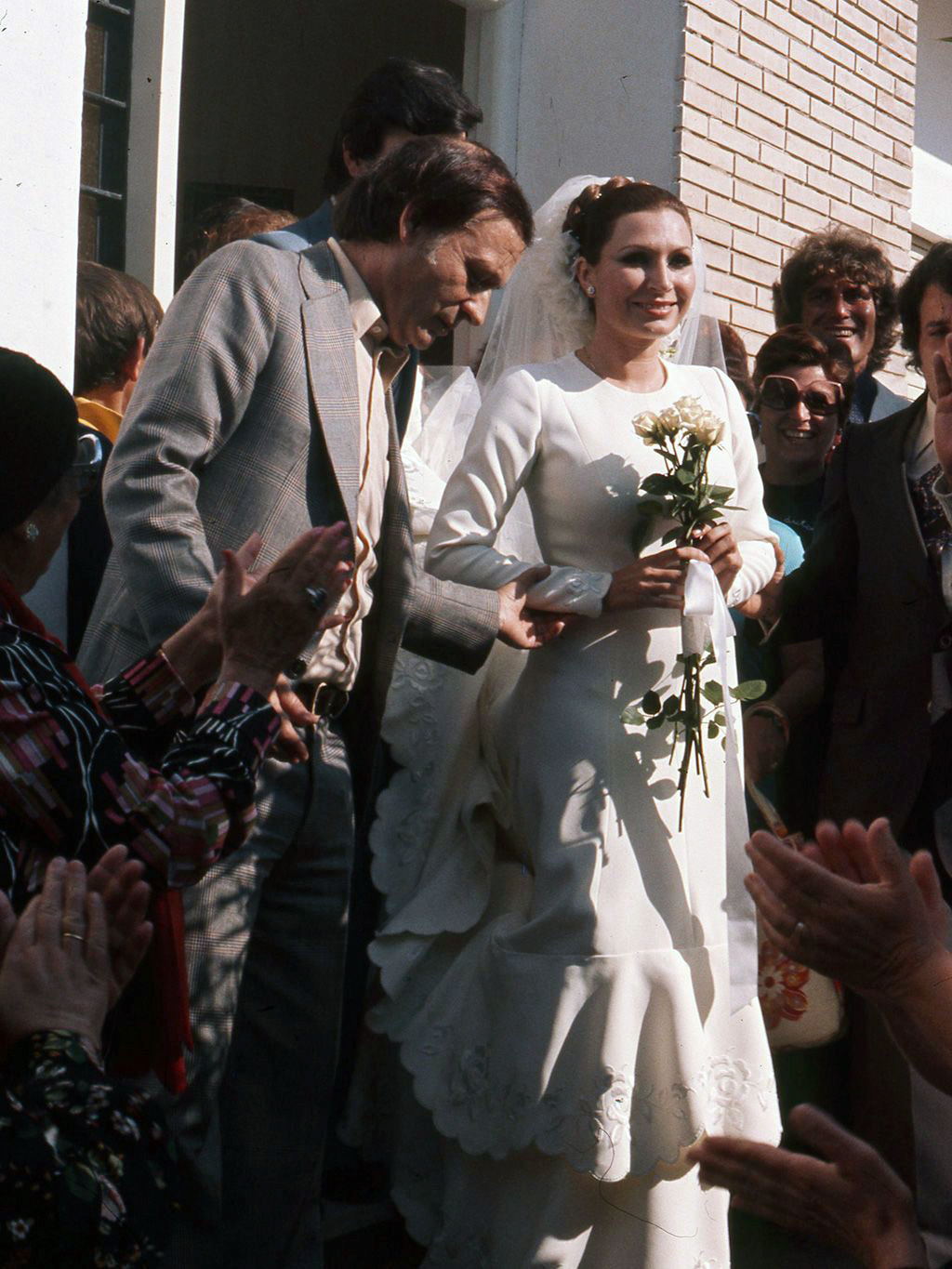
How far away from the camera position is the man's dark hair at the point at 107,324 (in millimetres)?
4016

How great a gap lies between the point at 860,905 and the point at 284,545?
5.15 ft

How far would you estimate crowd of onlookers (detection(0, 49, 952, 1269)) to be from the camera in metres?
1.89

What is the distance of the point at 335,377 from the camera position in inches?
131

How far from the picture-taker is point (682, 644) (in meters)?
3.89

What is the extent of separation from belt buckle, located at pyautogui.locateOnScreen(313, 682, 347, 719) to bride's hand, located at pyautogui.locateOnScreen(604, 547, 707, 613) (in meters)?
0.70

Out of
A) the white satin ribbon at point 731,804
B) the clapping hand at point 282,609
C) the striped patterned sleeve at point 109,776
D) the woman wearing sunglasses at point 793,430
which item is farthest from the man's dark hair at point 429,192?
the woman wearing sunglasses at point 793,430

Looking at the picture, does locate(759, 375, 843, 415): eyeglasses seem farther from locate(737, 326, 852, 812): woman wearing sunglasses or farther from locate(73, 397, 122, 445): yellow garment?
locate(73, 397, 122, 445): yellow garment

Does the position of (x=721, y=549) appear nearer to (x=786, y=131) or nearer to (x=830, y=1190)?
(x=830, y=1190)

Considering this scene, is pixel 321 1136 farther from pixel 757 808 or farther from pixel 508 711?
pixel 757 808

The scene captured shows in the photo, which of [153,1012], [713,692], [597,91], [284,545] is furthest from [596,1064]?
[597,91]

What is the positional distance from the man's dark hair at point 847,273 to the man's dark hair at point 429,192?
7.15ft

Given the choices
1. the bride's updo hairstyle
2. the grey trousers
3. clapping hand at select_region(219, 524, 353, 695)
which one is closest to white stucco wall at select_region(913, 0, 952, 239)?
the bride's updo hairstyle

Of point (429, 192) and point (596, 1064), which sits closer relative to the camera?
point (429, 192)

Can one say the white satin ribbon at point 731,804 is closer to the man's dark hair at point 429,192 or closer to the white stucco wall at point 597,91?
the man's dark hair at point 429,192
